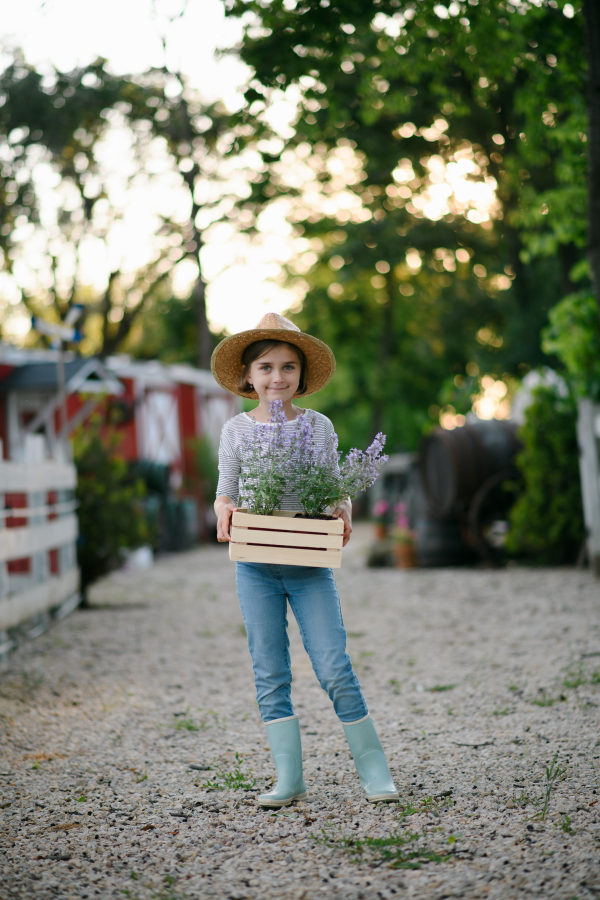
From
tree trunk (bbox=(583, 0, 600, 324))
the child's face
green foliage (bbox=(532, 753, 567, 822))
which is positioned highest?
tree trunk (bbox=(583, 0, 600, 324))

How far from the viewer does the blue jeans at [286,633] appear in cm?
287

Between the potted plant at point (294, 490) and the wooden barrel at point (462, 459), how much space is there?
7.12 m

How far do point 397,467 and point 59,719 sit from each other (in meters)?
8.89

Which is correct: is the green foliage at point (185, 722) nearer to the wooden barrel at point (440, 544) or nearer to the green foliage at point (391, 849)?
the green foliage at point (391, 849)

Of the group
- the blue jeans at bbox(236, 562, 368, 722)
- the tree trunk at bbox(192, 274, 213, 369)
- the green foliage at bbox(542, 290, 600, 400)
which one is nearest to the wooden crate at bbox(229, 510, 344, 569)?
the blue jeans at bbox(236, 562, 368, 722)

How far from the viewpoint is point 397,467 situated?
12758mm

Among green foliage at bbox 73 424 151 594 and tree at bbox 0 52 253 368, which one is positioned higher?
tree at bbox 0 52 253 368

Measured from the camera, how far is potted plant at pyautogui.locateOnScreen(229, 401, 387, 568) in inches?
111

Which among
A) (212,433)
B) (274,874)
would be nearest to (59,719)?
(274,874)

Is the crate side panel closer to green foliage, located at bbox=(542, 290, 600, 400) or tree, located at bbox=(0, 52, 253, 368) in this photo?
green foliage, located at bbox=(542, 290, 600, 400)

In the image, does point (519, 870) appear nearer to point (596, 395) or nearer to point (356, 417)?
point (596, 395)

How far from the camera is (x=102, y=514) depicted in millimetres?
8156

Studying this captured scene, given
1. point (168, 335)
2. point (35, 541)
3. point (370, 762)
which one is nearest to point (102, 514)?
point (35, 541)

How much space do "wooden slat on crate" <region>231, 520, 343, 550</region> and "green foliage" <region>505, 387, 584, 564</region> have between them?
6656 millimetres
